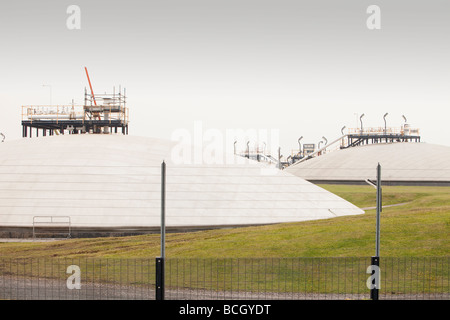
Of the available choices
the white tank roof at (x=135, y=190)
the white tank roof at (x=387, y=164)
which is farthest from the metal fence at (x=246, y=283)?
the white tank roof at (x=387, y=164)

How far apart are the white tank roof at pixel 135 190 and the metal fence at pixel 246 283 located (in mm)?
19789

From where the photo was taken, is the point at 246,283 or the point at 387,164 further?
the point at 387,164

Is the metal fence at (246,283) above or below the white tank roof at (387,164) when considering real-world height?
Answer: below

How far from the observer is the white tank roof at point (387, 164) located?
80000mm

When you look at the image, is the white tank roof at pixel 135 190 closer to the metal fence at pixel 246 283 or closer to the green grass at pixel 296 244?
the green grass at pixel 296 244

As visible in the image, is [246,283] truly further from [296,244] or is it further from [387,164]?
[387,164]

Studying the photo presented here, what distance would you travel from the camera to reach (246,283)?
18594 mm

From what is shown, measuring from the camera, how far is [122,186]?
43.9 metres

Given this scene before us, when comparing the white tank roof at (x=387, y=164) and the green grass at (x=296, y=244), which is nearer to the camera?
the green grass at (x=296, y=244)

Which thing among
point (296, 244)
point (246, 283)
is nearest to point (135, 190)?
point (296, 244)

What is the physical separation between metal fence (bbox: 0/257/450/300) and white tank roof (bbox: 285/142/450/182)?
62216mm

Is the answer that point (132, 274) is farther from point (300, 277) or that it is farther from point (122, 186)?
point (122, 186)

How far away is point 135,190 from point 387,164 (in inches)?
2194
